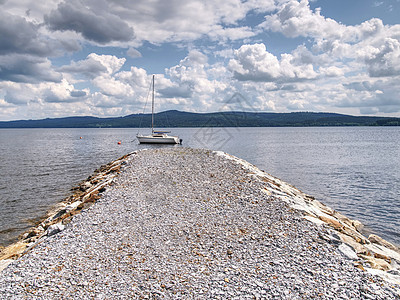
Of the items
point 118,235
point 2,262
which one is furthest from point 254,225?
point 2,262

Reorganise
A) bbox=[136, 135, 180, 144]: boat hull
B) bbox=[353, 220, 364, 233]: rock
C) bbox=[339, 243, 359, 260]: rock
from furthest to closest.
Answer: bbox=[136, 135, 180, 144]: boat hull
bbox=[353, 220, 364, 233]: rock
bbox=[339, 243, 359, 260]: rock

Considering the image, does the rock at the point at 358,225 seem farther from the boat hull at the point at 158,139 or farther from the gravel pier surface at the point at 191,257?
the boat hull at the point at 158,139

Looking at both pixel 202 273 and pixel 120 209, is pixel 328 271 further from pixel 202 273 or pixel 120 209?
pixel 120 209

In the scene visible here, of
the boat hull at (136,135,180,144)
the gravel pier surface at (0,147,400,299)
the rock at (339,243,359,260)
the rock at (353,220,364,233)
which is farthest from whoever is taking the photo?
the boat hull at (136,135,180,144)

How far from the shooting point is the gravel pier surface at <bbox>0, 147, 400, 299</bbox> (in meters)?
6.00

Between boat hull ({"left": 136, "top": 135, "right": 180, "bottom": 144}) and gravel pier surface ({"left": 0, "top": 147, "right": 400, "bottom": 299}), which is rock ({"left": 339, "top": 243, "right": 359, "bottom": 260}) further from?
boat hull ({"left": 136, "top": 135, "right": 180, "bottom": 144})

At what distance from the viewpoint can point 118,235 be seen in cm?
871

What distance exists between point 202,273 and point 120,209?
550 cm

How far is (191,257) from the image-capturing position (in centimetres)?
735

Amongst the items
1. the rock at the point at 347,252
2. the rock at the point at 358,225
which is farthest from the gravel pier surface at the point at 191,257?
the rock at the point at 358,225

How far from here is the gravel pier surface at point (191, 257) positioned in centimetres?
600

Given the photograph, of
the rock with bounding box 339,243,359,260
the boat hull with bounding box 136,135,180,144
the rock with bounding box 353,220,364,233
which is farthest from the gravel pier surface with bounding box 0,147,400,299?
the boat hull with bounding box 136,135,180,144

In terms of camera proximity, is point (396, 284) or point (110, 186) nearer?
point (396, 284)

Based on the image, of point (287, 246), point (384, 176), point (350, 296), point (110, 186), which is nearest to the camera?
point (350, 296)
